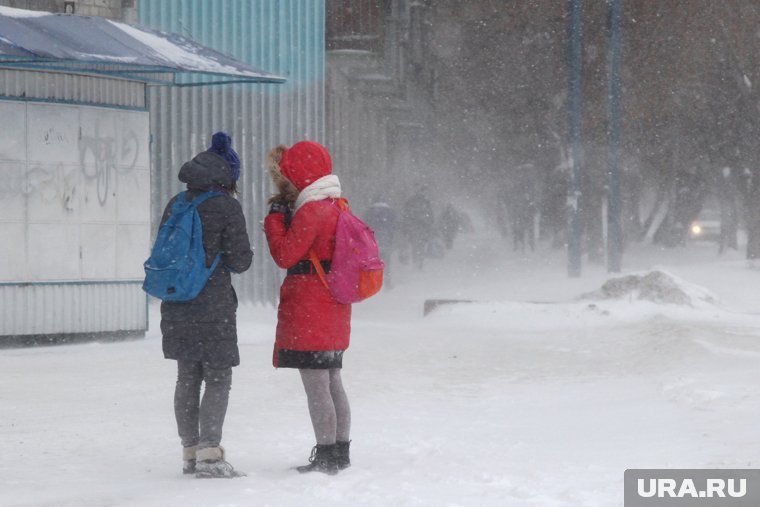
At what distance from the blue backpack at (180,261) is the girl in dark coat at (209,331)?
5 cm

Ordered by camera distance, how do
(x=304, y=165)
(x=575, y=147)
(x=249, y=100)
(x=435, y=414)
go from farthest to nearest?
(x=575, y=147), (x=249, y=100), (x=435, y=414), (x=304, y=165)

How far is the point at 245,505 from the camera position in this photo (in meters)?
5.68

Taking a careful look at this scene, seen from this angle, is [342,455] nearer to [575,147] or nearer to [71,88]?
[71,88]

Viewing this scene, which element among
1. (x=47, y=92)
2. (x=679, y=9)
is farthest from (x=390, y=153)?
(x=47, y=92)

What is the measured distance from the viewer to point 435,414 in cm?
902

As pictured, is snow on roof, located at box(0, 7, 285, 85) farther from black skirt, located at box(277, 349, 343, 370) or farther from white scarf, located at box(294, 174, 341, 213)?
black skirt, located at box(277, 349, 343, 370)

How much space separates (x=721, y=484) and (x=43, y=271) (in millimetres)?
8460

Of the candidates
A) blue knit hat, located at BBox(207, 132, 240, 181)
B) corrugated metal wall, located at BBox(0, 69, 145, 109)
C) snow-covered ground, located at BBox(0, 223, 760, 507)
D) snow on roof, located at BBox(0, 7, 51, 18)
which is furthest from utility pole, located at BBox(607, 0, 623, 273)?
blue knit hat, located at BBox(207, 132, 240, 181)

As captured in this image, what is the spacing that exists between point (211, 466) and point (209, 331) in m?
0.65

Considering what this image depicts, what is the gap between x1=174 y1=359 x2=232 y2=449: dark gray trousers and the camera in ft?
21.1

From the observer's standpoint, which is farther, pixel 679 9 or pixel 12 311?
pixel 679 9

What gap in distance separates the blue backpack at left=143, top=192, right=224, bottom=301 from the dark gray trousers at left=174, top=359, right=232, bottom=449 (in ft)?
1.20

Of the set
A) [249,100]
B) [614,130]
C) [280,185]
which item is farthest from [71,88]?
[614,130]

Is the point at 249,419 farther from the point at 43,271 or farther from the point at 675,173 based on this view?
the point at 675,173
